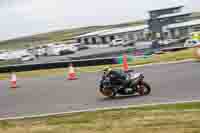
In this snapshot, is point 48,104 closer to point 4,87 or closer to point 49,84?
point 49,84

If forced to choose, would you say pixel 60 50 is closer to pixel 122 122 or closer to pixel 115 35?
pixel 115 35

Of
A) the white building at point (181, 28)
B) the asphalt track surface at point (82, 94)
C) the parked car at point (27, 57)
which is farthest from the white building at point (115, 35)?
the asphalt track surface at point (82, 94)

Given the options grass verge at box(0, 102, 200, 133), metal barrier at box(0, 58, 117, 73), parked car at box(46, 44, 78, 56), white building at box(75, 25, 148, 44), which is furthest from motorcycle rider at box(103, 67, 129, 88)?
white building at box(75, 25, 148, 44)

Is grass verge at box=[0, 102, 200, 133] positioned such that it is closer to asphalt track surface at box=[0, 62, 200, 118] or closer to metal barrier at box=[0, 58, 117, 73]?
asphalt track surface at box=[0, 62, 200, 118]

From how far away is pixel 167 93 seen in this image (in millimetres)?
12383

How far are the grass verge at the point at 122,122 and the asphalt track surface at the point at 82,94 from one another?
4.15ft

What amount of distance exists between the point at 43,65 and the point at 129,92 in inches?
547

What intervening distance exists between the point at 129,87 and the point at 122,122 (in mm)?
4042

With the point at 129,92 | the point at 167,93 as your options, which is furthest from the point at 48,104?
the point at 167,93

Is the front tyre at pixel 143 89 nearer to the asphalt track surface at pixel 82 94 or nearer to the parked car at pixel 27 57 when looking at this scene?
the asphalt track surface at pixel 82 94

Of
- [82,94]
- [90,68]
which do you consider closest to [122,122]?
[82,94]

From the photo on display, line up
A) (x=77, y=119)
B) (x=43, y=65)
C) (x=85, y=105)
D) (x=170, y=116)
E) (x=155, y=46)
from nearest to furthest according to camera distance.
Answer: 1. (x=170, y=116)
2. (x=77, y=119)
3. (x=85, y=105)
4. (x=43, y=65)
5. (x=155, y=46)

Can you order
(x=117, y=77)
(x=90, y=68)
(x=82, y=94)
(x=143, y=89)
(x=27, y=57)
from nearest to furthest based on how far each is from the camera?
(x=143, y=89) → (x=117, y=77) → (x=82, y=94) → (x=90, y=68) → (x=27, y=57)

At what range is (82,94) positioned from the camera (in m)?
14.4
